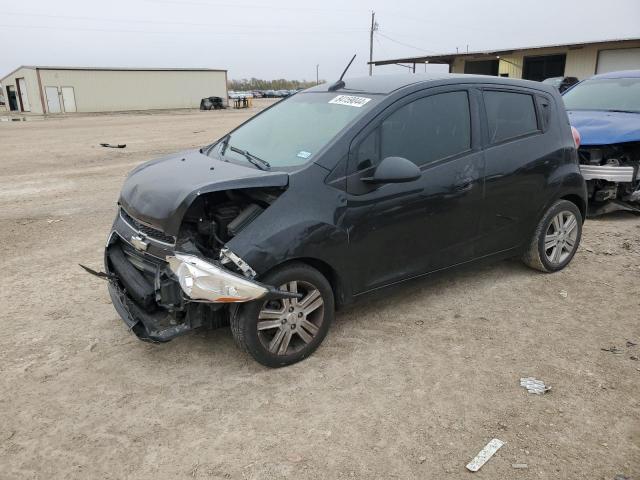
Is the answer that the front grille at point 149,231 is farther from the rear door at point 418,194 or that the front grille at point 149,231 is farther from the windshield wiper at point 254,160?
the rear door at point 418,194

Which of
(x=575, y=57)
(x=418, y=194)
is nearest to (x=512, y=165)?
(x=418, y=194)

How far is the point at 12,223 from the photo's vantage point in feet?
23.9

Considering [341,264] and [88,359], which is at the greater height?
[341,264]

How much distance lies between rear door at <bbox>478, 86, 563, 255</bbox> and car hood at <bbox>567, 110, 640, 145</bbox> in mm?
2362

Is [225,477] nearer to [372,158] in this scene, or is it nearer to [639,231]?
[372,158]

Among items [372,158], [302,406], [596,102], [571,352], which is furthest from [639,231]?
[302,406]

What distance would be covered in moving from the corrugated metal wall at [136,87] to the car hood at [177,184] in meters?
48.8

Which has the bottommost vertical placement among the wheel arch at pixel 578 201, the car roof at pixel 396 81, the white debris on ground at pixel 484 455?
the white debris on ground at pixel 484 455

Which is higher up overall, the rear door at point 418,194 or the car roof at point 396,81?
the car roof at point 396,81

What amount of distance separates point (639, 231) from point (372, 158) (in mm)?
4627

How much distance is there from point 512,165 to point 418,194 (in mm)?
1088

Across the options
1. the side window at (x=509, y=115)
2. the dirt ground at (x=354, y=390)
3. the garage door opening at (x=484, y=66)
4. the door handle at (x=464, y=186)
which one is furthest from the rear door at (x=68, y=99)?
the door handle at (x=464, y=186)

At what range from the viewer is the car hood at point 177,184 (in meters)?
3.25

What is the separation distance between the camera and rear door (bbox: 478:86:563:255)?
441 cm
